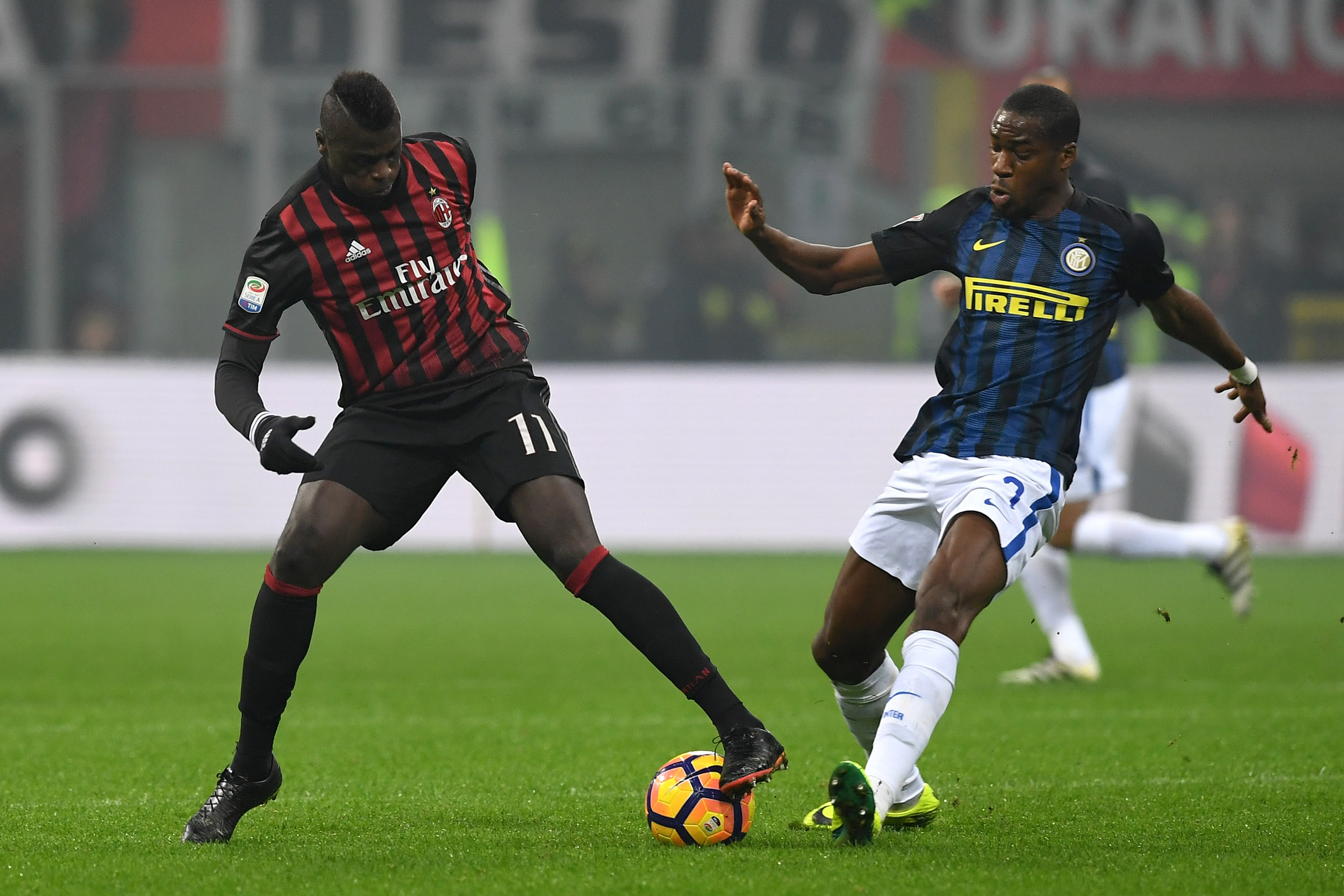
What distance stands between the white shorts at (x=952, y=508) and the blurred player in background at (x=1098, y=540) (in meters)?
3.20

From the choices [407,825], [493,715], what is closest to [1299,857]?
[407,825]

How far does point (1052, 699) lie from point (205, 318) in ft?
36.0

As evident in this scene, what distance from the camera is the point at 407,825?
185 inches

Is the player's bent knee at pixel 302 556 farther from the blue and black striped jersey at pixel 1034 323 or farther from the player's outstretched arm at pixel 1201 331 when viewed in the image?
the player's outstretched arm at pixel 1201 331

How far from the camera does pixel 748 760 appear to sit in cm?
441

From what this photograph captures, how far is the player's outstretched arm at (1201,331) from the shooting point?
486 centimetres

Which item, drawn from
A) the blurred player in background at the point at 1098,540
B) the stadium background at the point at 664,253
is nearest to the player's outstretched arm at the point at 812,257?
the blurred player in background at the point at 1098,540

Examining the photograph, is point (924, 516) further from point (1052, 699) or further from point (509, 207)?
point (509, 207)

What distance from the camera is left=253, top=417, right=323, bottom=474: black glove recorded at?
4.22m

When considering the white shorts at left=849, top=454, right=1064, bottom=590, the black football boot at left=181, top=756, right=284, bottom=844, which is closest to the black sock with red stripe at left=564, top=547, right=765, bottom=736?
the white shorts at left=849, top=454, right=1064, bottom=590

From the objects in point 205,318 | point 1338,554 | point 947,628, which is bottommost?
point 1338,554

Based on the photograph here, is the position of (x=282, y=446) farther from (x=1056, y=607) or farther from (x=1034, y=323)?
(x=1056, y=607)

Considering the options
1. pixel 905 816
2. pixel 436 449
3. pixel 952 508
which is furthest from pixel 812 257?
pixel 905 816

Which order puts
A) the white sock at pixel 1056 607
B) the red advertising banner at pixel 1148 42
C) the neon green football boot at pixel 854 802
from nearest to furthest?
the neon green football boot at pixel 854 802, the white sock at pixel 1056 607, the red advertising banner at pixel 1148 42
